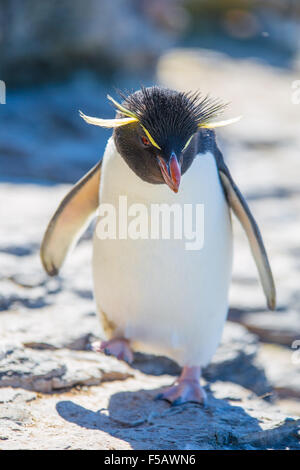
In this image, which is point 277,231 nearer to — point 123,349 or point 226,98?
point 123,349

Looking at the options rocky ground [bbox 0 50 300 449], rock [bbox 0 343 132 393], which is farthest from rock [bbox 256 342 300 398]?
rock [bbox 0 343 132 393]

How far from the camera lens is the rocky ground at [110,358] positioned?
2.07 metres

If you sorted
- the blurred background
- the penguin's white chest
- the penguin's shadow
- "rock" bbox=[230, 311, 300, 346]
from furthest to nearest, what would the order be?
"rock" bbox=[230, 311, 300, 346] → the blurred background → the penguin's white chest → the penguin's shadow

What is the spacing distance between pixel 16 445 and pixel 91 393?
67cm

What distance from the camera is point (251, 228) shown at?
261cm

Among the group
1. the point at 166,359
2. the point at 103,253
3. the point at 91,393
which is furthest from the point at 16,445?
the point at 166,359

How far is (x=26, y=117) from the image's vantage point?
266 inches

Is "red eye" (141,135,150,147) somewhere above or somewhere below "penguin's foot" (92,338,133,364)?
above

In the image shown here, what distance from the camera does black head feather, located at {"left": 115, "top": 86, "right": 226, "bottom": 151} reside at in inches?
82.0

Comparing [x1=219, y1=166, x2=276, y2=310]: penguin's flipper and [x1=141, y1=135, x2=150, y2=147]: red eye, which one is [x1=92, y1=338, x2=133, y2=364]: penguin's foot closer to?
[x1=219, y1=166, x2=276, y2=310]: penguin's flipper

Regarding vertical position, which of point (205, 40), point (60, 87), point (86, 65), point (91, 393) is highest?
point (205, 40)

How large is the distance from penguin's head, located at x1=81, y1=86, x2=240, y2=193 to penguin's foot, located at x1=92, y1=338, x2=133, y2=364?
2.24ft

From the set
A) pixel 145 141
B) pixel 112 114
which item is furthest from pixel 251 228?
pixel 112 114
